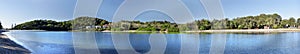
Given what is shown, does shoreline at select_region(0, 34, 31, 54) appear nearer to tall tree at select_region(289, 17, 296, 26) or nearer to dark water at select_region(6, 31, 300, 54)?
dark water at select_region(6, 31, 300, 54)

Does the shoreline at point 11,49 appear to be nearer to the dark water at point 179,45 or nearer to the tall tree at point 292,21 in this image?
the dark water at point 179,45

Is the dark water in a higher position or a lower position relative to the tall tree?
lower

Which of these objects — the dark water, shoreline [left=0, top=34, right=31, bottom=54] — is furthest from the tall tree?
shoreline [left=0, top=34, right=31, bottom=54]

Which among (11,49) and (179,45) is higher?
(11,49)

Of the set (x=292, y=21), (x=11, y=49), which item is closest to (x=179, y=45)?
(x=11, y=49)

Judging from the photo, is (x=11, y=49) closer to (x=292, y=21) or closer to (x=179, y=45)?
(x=179, y=45)

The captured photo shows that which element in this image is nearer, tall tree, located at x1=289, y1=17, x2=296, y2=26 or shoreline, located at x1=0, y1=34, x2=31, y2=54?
shoreline, located at x1=0, y1=34, x2=31, y2=54

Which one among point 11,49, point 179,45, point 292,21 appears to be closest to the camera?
point 11,49

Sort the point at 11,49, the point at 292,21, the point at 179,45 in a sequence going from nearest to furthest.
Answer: the point at 11,49
the point at 179,45
the point at 292,21

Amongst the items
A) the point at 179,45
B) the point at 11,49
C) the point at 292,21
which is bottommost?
the point at 179,45

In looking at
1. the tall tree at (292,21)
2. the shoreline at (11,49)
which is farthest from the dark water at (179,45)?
the tall tree at (292,21)

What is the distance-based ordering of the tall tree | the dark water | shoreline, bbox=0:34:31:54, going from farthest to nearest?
the tall tree
the dark water
shoreline, bbox=0:34:31:54

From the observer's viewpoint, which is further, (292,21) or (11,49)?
(292,21)

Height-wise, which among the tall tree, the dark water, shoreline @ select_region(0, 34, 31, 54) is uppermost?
the tall tree
